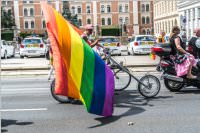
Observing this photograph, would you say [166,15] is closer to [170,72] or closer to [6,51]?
[6,51]

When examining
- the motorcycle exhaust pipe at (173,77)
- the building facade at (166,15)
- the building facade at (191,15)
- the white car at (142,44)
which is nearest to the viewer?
the motorcycle exhaust pipe at (173,77)

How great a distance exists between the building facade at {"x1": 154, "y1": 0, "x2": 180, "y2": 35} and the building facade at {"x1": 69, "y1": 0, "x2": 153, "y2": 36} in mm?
11706

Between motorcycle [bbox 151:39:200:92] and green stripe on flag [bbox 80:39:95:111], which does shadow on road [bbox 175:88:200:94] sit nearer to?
motorcycle [bbox 151:39:200:92]

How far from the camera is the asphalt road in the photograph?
6578mm

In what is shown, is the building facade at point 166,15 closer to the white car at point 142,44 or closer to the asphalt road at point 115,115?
the white car at point 142,44

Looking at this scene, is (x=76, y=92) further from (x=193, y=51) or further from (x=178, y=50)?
(x=193, y=51)

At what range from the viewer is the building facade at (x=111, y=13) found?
340 feet

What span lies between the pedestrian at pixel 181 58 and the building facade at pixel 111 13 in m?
93.6

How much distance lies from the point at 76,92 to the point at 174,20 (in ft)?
225

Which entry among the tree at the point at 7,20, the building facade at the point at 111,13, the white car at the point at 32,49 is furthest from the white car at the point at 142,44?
the building facade at the point at 111,13

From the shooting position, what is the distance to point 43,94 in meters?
10.4

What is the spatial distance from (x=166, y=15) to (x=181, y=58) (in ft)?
234

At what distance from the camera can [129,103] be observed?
8773 mm

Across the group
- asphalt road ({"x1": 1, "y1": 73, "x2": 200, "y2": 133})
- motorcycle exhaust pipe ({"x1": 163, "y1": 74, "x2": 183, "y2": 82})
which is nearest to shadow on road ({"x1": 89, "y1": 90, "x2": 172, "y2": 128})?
asphalt road ({"x1": 1, "y1": 73, "x2": 200, "y2": 133})
